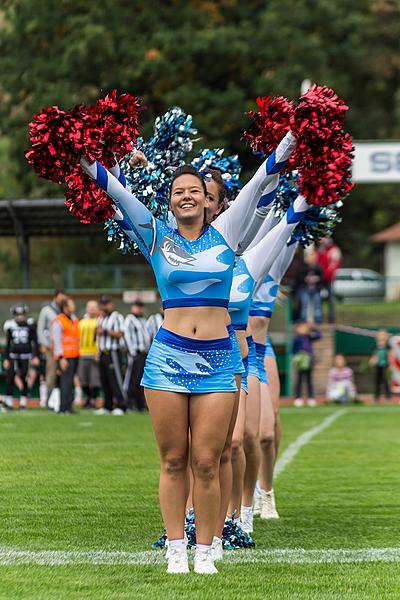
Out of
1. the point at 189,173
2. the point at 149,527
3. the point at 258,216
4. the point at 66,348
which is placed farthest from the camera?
the point at 66,348

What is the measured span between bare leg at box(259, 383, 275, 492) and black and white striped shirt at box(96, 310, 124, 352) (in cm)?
1237

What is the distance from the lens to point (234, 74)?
4419cm

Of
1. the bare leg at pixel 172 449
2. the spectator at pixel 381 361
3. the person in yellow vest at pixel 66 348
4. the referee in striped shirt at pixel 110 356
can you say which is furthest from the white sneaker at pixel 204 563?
the spectator at pixel 381 361

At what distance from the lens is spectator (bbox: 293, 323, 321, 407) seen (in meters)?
25.0

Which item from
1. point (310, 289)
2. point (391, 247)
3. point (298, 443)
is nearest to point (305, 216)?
point (298, 443)

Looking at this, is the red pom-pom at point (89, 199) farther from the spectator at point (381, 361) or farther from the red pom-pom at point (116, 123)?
the spectator at point (381, 361)

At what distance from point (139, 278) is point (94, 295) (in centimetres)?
373

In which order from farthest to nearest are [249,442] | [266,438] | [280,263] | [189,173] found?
[266,438] → [280,263] → [249,442] → [189,173]

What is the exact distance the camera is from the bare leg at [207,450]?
21.9 ft

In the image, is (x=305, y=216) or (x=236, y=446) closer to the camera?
(x=236, y=446)

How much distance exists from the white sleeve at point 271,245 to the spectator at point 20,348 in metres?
14.5

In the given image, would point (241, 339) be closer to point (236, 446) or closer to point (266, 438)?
point (236, 446)

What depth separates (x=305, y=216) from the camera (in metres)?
8.72

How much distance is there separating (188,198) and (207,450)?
1.24 m
